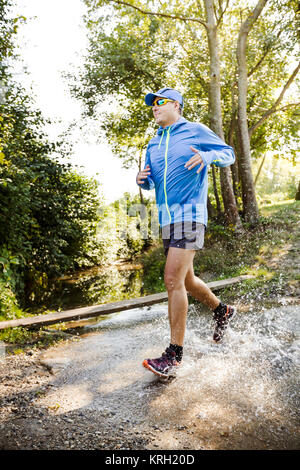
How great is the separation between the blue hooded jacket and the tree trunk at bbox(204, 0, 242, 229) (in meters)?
7.17

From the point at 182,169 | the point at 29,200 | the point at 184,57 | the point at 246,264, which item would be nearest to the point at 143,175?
A: the point at 182,169

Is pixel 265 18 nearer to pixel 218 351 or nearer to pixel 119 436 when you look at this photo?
pixel 218 351

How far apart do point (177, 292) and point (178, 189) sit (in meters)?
0.91

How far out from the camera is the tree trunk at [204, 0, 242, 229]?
31.6 ft

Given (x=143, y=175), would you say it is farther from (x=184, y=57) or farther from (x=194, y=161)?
(x=184, y=57)

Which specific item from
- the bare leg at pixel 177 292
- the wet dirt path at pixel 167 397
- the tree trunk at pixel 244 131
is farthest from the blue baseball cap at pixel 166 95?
the tree trunk at pixel 244 131

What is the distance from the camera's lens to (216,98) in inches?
386

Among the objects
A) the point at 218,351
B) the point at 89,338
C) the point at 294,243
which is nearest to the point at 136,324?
the point at 89,338

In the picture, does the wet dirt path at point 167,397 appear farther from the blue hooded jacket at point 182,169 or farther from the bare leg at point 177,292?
the blue hooded jacket at point 182,169

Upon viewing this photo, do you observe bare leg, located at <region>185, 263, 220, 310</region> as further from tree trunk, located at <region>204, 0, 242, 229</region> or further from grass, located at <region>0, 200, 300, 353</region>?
tree trunk, located at <region>204, 0, 242, 229</region>

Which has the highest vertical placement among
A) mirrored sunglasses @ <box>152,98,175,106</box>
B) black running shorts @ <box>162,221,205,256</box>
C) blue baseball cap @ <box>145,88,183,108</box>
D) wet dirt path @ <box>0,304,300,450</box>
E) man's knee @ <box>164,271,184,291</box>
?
blue baseball cap @ <box>145,88,183,108</box>

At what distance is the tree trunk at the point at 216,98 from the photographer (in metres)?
9.64

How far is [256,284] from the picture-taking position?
19.7 ft

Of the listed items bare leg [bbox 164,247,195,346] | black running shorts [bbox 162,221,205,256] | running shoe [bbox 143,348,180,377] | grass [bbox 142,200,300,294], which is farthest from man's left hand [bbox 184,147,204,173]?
grass [bbox 142,200,300,294]
